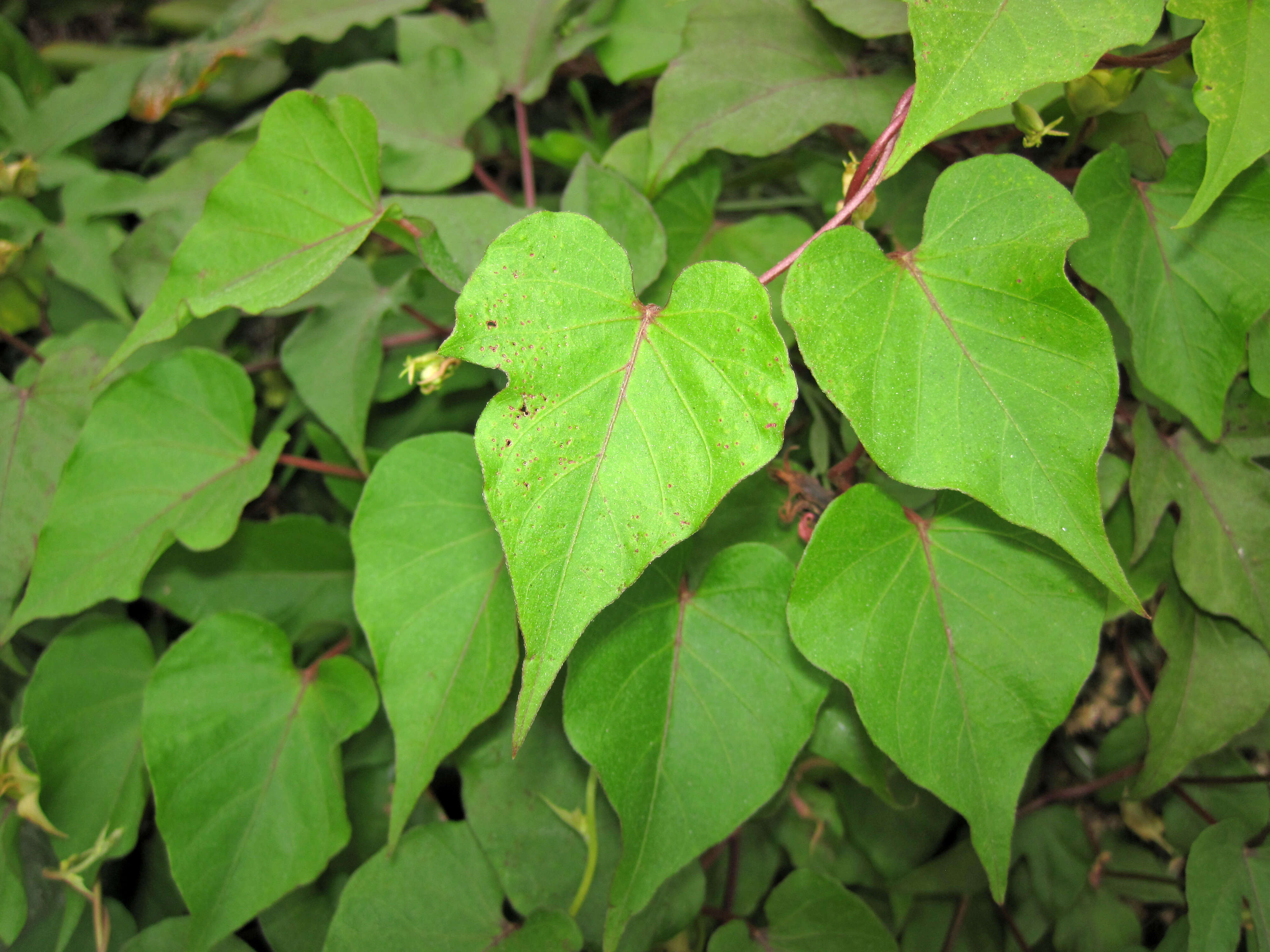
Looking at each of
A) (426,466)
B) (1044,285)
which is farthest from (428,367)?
(1044,285)

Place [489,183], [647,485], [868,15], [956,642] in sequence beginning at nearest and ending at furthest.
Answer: [647,485]
[956,642]
[868,15]
[489,183]

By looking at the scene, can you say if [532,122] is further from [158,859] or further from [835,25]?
[158,859]

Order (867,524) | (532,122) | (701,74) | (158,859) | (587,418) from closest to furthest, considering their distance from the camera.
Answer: (587,418) < (867,524) < (701,74) < (158,859) < (532,122)

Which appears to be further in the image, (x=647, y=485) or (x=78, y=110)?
(x=78, y=110)

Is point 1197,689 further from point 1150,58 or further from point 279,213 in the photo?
point 279,213

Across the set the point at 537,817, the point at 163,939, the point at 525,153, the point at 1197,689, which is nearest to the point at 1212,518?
the point at 1197,689

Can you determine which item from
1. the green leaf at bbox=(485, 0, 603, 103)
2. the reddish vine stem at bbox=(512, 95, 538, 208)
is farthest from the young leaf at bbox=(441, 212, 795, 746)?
the green leaf at bbox=(485, 0, 603, 103)

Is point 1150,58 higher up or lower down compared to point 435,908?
higher up

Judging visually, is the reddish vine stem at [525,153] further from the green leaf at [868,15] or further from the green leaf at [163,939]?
the green leaf at [163,939]
